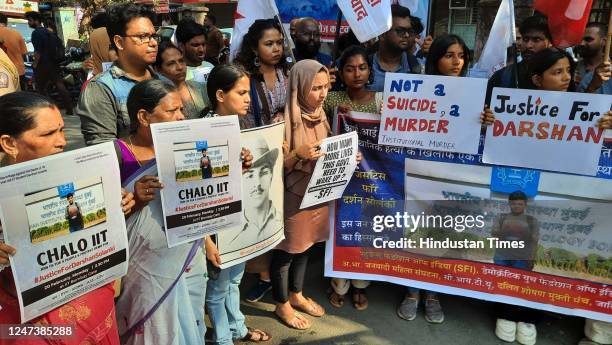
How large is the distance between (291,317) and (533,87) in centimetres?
205

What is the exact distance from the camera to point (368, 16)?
9.98 ft

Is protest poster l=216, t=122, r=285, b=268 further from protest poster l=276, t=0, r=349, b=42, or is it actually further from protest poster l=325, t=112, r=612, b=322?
protest poster l=276, t=0, r=349, b=42

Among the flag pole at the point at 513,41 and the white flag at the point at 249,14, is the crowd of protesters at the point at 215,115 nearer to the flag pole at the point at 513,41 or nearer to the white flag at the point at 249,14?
the flag pole at the point at 513,41

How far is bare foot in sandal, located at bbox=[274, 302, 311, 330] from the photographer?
2832mm

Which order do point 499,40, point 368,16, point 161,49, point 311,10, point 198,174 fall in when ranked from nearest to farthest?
point 198,174 → point 161,49 → point 368,16 → point 499,40 → point 311,10

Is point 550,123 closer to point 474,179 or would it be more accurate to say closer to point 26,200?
point 474,179

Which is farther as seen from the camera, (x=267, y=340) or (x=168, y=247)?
(x=267, y=340)

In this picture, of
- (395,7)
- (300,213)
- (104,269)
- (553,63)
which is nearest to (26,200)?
(104,269)

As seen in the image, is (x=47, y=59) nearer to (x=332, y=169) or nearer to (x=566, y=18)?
(x=332, y=169)

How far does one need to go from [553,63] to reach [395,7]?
155 cm

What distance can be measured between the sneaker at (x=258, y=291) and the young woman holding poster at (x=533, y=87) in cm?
153

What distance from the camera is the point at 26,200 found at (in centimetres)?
130

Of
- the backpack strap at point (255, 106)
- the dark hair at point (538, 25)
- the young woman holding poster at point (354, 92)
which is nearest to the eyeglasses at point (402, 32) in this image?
the young woman holding poster at point (354, 92)

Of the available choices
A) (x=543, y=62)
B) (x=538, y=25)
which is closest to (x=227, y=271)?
(x=543, y=62)
